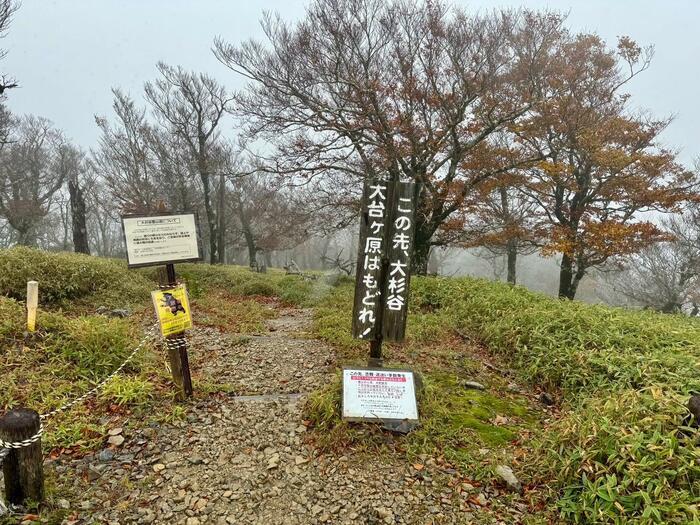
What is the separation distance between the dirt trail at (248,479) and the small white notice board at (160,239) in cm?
165

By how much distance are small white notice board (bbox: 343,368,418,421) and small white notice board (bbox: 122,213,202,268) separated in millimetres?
2180

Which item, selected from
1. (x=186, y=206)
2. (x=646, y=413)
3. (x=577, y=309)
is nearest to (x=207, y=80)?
(x=186, y=206)

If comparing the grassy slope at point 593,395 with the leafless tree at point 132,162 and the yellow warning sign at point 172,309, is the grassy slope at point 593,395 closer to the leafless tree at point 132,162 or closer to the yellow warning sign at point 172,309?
the yellow warning sign at point 172,309

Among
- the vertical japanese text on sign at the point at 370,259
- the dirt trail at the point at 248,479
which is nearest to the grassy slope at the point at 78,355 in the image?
the dirt trail at the point at 248,479

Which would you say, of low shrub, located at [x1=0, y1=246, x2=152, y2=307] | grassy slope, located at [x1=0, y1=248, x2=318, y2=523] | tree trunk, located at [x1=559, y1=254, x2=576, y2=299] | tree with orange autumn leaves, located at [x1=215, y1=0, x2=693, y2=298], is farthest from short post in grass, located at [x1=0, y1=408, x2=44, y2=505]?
tree trunk, located at [x1=559, y1=254, x2=576, y2=299]

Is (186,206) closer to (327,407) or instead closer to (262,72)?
(262,72)

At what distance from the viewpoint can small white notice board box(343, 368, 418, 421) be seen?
3803 mm

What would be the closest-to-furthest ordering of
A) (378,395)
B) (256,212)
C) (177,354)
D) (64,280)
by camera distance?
(378,395), (177,354), (64,280), (256,212)

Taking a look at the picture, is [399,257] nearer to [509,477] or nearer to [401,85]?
[509,477]

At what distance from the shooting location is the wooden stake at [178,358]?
4078 mm

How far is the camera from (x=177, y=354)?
4148 millimetres

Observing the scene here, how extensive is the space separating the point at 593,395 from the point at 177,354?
15.4 feet

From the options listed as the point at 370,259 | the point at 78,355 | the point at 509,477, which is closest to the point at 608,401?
the point at 509,477

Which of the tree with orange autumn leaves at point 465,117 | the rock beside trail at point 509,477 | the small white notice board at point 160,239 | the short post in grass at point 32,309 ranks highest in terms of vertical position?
the tree with orange autumn leaves at point 465,117
